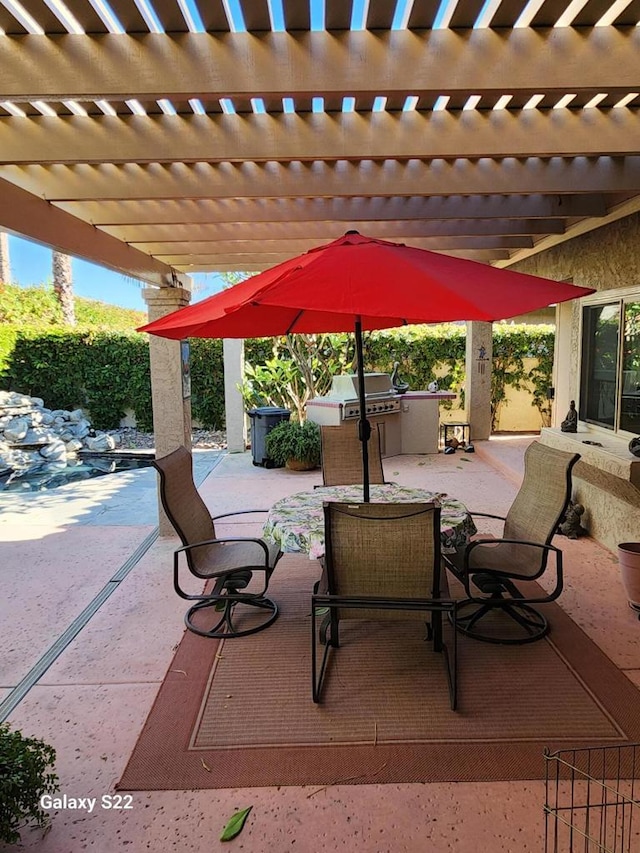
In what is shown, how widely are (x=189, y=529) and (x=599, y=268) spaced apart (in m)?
4.80

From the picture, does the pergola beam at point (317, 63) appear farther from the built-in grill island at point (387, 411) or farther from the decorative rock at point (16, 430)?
the decorative rock at point (16, 430)

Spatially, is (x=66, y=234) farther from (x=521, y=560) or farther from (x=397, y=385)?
(x=397, y=385)

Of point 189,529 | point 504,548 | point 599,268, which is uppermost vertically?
point 599,268

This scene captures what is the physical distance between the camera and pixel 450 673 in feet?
10.5

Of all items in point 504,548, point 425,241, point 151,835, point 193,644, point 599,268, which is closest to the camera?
point 151,835

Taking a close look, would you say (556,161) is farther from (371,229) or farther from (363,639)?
(363,639)

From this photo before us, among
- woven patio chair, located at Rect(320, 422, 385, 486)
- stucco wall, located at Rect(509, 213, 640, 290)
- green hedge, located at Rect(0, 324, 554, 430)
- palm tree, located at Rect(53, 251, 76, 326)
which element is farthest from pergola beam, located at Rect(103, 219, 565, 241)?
palm tree, located at Rect(53, 251, 76, 326)

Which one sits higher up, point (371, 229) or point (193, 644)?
point (371, 229)

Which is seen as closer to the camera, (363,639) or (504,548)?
(363,639)

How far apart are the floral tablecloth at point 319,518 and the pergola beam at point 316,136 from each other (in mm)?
2216

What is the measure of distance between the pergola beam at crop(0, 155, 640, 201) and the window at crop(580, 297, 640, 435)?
1483mm

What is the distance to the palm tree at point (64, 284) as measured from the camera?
17.6 meters

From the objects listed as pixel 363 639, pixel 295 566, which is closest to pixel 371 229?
pixel 295 566

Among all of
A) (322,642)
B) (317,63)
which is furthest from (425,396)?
(317,63)
